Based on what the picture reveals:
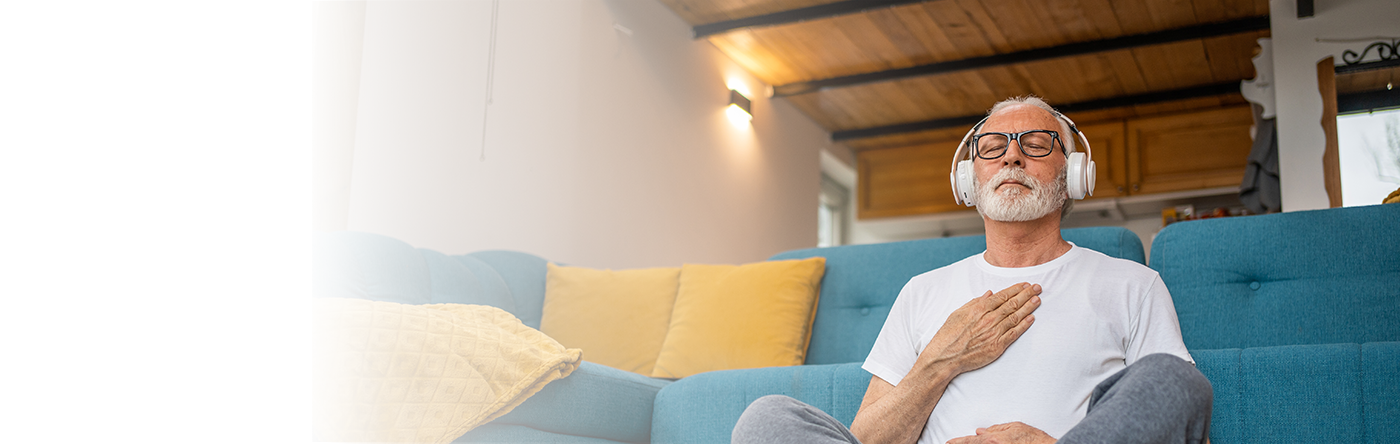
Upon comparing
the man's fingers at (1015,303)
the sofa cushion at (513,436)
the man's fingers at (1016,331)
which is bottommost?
the sofa cushion at (513,436)

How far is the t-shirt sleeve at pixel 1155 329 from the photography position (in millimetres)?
1333

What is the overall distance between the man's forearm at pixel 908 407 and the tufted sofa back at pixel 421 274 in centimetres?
114

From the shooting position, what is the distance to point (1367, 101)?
11.6ft

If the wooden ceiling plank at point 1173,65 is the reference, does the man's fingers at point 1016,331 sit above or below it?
below

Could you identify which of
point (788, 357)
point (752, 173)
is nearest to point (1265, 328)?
point (788, 357)

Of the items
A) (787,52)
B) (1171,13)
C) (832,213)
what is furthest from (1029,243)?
(832,213)

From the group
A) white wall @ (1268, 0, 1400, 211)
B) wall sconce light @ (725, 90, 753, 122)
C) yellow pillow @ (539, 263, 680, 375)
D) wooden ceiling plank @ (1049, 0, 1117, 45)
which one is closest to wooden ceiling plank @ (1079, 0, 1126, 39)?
wooden ceiling plank @ (1049, 0, 1117, 45)

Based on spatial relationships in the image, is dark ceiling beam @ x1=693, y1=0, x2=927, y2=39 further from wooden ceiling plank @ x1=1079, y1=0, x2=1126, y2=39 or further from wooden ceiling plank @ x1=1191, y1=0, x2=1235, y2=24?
wooden ceiling plank @ x1=1191, y1=0, x2=1235, y2=24

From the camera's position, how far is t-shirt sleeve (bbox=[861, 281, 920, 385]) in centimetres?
151

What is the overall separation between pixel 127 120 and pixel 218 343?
0.28m

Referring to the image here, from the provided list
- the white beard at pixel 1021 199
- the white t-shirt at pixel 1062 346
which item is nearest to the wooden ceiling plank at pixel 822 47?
the white beard at pixel 1021 199

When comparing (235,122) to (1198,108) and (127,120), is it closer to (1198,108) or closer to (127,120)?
(127,120)

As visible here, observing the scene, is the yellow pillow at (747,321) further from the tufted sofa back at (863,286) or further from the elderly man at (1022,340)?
the elderly man at (1022,340)

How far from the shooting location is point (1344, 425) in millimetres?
1561
